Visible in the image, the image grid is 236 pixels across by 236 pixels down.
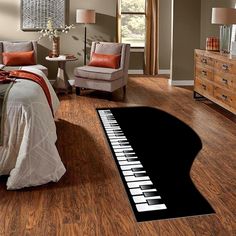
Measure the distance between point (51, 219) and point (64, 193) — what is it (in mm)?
386

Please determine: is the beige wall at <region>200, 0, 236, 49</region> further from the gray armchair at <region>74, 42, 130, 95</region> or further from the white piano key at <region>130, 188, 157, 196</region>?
the white piano key at <region>130, 188, 157, 196</region>

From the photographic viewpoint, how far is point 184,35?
738 centimetres

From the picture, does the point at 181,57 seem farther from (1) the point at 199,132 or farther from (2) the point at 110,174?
(2) the point at 110,174

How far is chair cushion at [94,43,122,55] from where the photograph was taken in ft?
21.0

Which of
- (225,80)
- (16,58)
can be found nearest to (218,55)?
(225,80)

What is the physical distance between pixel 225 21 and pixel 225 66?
76 cm

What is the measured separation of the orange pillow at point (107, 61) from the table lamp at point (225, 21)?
1712 mm

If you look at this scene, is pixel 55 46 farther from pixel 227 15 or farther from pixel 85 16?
pixel 227 15

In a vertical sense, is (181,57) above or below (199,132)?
above

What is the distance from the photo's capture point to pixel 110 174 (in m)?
3.07

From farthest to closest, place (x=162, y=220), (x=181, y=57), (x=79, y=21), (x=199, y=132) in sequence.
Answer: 1. (x=181, y=57)
2. (x=79, y=21)
3. (x=199, y=132)
4. (x=162, y=220)

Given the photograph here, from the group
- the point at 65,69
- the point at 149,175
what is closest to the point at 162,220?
the point at 149,175

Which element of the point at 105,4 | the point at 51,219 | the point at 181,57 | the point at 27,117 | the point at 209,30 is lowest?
the point at 51,219

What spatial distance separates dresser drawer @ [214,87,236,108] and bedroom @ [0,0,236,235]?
232 millimetres
